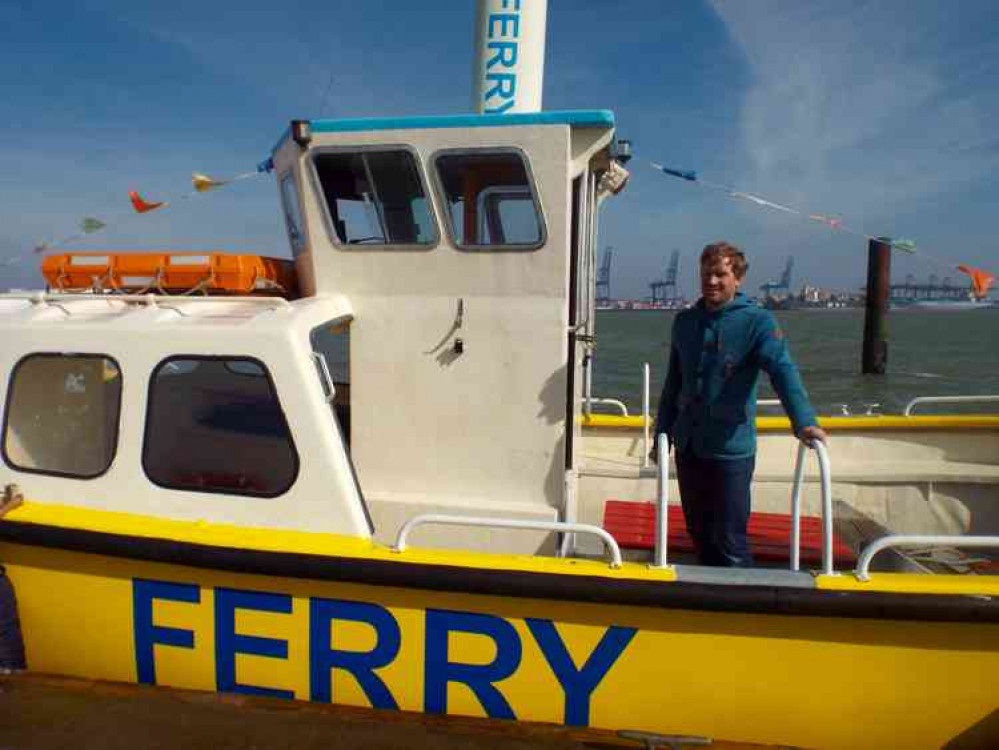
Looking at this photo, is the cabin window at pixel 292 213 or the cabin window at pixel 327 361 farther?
the cabin window at pixel 292 213

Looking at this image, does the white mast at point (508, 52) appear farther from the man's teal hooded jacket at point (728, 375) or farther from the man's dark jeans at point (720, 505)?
the man's dark jeans at point (720, 505)

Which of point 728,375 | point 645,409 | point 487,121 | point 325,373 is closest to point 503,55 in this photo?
point 487,121

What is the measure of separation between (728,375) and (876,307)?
1811 cm

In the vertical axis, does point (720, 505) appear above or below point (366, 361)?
below

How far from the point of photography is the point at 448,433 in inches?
136

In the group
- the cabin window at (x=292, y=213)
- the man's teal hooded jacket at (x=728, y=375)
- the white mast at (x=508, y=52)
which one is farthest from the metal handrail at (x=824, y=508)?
the cabin window at (x=292, y=213)

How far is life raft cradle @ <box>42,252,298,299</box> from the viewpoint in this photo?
351 cm

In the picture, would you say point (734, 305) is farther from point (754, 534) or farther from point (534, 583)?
point (754, 534)

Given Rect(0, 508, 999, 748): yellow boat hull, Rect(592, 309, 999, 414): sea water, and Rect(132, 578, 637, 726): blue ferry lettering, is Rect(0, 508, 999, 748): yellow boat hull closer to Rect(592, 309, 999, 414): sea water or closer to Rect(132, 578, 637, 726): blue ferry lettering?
Rect(132, 578, 637, 726): blue ferry lettering

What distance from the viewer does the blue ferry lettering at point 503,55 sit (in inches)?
150

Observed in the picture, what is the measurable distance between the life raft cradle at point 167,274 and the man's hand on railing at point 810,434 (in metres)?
2.65

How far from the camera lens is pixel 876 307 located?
1856 centimetres

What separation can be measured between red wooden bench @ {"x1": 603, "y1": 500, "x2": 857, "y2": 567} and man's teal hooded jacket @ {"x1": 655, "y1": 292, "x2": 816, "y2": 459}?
1050mm

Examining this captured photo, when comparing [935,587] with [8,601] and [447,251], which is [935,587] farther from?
[8,601]
